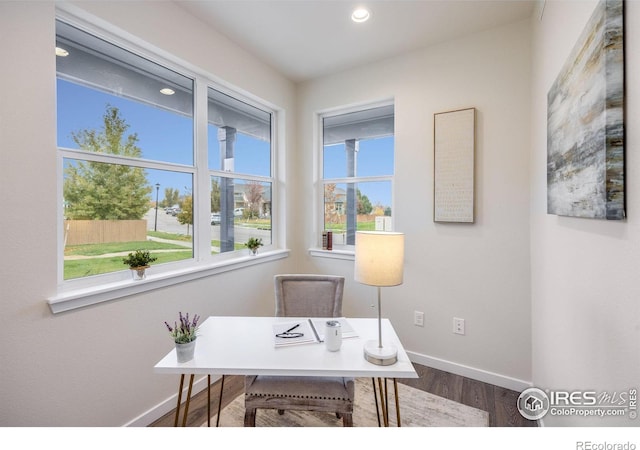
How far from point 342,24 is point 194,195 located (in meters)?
1.69

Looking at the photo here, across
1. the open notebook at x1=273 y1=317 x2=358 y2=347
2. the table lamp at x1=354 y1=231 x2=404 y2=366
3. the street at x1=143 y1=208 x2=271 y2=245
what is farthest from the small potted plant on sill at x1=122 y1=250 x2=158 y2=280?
the table lamp at x1=354 y1=231 x2=404 y2=366

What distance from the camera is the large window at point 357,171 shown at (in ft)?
9.16

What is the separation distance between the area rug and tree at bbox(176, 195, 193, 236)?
4.35 ft

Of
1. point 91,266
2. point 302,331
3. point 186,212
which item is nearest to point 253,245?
point 186,212

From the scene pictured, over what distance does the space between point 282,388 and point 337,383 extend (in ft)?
0.91

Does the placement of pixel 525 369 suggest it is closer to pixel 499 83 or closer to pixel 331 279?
pixel 331 279

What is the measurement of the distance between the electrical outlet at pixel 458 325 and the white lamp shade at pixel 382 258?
1.44 m

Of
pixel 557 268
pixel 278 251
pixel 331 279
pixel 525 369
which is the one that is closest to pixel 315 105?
pixel 278 251

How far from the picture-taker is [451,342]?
7.87 feet

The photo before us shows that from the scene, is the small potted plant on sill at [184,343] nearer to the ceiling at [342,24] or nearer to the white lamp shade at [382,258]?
the white lamp shade at [382,258]

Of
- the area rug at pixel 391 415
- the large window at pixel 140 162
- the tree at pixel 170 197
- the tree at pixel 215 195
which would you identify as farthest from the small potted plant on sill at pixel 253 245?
the area rug at pixel 391 415

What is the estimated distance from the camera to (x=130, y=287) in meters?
1.72

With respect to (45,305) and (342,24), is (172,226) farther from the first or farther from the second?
(342,24)

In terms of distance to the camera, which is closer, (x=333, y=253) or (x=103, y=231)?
(x=103, y=231)
